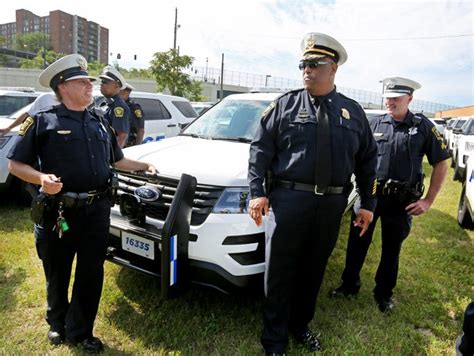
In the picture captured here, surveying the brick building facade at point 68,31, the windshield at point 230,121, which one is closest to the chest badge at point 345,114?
the windshield at point 230,121

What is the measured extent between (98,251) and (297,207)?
130 cm

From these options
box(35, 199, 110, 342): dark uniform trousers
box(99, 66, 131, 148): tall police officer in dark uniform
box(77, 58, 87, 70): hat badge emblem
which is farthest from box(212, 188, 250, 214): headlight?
box(99, 66, 131, 148): tall police officer in dark uniform

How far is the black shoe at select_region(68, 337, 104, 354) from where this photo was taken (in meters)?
2.44

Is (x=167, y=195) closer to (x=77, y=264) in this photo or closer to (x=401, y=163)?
(x=77, y=264)

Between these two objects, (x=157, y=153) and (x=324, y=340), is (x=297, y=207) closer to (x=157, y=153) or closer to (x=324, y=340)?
(x=324, y=340)

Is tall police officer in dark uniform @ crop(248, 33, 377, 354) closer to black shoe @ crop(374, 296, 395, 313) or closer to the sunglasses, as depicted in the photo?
the sunglasses

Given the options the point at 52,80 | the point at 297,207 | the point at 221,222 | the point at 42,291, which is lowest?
the point at 42,291

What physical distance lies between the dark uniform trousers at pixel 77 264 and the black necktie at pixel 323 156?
132 cm

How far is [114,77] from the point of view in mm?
4699

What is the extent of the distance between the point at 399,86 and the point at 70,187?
249 centimetres

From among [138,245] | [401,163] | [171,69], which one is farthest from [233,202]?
[171,69]

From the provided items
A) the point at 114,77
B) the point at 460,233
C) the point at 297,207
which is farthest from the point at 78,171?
the point at 460,233

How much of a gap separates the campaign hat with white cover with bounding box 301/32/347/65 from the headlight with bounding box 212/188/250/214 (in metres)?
0.92

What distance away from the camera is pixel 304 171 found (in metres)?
2.23
